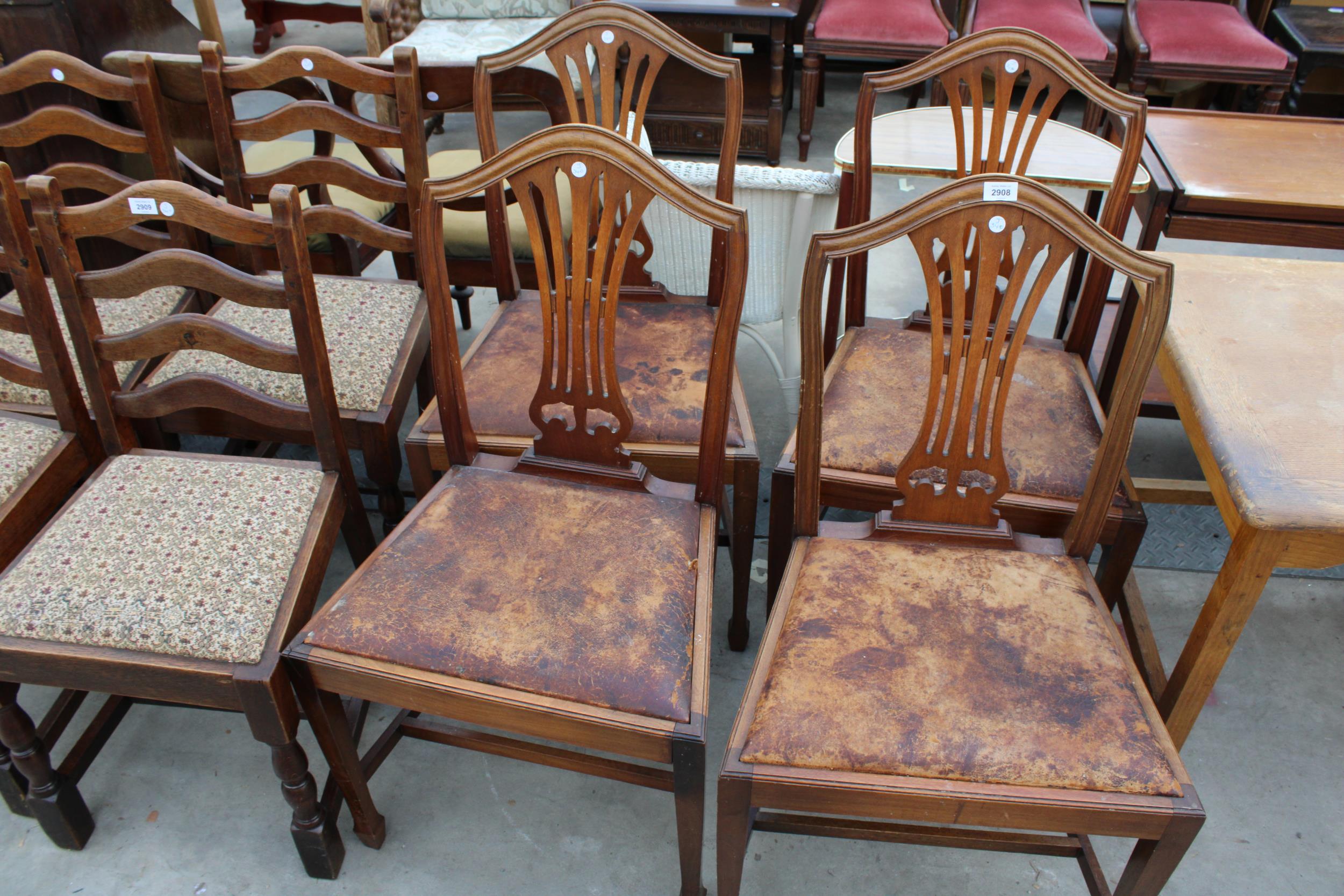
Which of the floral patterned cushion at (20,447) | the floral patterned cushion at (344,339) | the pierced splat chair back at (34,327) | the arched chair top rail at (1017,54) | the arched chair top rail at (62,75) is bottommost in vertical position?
the floral patterned cushion at (20,447)

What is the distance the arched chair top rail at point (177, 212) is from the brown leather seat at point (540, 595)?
0.50m

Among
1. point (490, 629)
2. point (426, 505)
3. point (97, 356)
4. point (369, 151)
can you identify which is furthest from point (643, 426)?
point (369, 151)

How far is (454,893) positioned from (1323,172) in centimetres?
245

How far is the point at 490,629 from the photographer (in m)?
1.29

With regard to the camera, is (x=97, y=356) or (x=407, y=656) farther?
(x=97, y=356)

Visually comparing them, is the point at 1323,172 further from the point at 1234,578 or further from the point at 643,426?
the point at 643,426

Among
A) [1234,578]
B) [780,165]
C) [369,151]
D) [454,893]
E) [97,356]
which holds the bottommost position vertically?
[454,893]

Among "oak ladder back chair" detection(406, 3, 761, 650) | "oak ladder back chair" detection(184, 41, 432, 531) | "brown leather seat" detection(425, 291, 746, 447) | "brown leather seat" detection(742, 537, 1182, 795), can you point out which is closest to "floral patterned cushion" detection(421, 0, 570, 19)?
"oak ladder back chair" detection(184, 41, 432, 531)

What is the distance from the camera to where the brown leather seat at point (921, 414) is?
61.4 inches

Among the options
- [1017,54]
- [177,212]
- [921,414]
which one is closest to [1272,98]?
[1017,54]

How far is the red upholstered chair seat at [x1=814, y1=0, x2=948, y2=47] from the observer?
3.74 m

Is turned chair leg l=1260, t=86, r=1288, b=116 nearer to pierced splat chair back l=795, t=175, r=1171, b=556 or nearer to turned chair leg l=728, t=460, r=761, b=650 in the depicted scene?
pierced splat chair back l=795, t=175, r=1171, b=556

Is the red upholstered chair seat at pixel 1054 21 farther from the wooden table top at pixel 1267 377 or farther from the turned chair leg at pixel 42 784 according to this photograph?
the turned chair leg at pixel 42 784

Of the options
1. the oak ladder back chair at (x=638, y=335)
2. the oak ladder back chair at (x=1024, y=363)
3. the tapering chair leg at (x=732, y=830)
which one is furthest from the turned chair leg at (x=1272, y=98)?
the tapering chair leg at (x=732, y=830)
